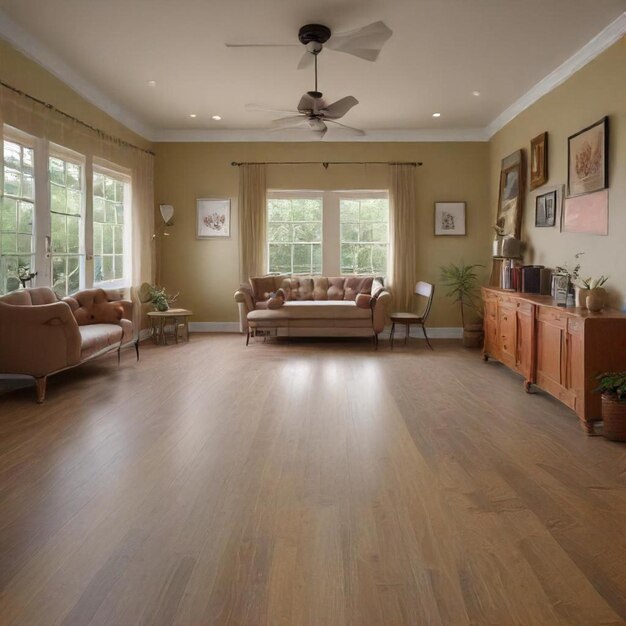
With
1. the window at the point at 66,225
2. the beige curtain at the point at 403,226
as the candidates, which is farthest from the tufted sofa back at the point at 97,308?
the beige curtain at the point at 403,226

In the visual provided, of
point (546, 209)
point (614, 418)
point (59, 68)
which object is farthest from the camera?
point (546, 209)

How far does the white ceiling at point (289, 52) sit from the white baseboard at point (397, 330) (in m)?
3.08

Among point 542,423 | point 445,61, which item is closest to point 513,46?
point 445,61

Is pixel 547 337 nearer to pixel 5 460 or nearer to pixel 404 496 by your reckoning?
pixel 404 496

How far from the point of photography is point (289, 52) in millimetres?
5695

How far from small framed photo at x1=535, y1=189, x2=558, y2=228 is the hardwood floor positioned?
2089mm

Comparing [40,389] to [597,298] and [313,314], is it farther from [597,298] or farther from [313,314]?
[597,298]

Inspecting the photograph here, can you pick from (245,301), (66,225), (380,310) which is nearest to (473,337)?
(380,310)

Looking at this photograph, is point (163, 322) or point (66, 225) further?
point (163, 322)

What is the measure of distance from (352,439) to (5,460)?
A: 208 centimetres

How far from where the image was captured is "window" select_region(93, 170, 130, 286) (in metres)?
7.44

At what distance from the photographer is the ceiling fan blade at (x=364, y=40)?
436cm

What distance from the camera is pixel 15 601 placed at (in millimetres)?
1999

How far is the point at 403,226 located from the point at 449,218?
0.73m
